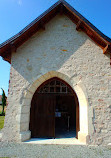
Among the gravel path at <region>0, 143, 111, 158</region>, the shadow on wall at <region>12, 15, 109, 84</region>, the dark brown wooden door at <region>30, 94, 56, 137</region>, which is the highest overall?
the shadow on wall at <region>12, 15, 109, 84</region>

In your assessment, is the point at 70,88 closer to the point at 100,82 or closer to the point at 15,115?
the point at 100,82

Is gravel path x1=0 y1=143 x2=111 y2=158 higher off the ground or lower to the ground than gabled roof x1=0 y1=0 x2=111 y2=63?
lower

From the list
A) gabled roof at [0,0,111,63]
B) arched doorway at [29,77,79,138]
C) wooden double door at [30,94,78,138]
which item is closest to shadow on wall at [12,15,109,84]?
gabled roof at [0,0,111,63]

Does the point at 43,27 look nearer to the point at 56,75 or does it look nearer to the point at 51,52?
the point at 51,52

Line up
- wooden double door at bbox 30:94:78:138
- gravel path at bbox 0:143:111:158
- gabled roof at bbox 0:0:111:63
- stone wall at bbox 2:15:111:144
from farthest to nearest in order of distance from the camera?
1. wooden double door at bbox 30:94:78:138
2. gabled roof at bbox 0:0:111:63
3. stone wall at bbox 2:15:111:144
4. gravel path at bbox 0:143:111:158

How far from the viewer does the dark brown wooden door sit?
13.2 feet

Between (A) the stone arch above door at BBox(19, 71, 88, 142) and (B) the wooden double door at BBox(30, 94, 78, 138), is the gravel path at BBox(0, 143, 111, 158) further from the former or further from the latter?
(B) the wooden double door at BBox(30, 94, 78, 138)

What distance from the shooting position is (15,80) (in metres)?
3.93

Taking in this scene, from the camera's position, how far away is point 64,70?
154 inches

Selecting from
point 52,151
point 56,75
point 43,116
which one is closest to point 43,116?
point 43,116

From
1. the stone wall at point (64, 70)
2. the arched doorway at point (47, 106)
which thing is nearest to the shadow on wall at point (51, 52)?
the stone wall at point (64, 70)

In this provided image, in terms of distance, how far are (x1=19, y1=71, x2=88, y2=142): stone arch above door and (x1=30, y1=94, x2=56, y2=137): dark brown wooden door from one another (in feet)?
1.07

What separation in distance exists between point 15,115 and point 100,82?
317cm

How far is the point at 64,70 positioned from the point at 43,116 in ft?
6.41
